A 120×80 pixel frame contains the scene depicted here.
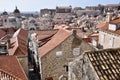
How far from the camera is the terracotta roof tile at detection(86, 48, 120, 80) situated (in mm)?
8427

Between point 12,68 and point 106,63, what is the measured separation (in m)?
16.4

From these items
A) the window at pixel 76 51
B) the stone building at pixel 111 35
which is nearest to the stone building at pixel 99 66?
the window at pixel 76 51

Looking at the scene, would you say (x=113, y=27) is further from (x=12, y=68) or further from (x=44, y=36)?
(x=12, y=68)

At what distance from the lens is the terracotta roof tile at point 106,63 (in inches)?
332

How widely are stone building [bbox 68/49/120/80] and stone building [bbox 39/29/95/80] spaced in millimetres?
17181

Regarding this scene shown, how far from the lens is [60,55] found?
90.1ft

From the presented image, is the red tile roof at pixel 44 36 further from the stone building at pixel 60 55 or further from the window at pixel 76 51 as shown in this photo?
the window at pixel 76 51

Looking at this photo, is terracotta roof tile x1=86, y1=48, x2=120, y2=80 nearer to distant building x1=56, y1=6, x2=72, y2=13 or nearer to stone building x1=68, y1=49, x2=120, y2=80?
stone building x1=68, y1=49, x2=120, y2=80

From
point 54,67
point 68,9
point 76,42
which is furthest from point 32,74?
point 68,9

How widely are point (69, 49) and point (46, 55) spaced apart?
295 centimetres

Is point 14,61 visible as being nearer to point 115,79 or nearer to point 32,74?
point 32,74

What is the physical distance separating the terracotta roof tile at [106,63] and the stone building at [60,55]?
17.5 metres

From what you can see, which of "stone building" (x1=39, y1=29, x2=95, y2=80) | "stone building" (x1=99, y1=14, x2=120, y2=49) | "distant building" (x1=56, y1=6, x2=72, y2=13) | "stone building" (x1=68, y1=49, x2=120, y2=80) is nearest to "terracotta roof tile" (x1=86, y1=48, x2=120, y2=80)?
"stone building" (x1=68, y1=49, x2=120, y2=80)

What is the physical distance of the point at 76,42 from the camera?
1085 inches
